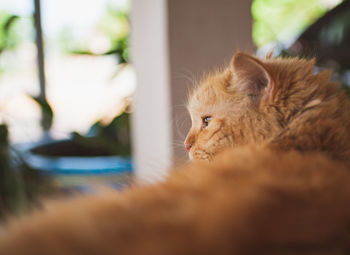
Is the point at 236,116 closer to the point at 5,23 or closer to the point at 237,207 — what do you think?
the point at 237,207

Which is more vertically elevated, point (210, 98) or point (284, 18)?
point (284, 18)

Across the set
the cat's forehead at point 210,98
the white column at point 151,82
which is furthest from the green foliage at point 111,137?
the cat's forehead at point 210,98

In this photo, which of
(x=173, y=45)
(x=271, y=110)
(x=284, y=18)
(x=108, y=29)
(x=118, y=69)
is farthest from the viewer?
(x=108, y=29)

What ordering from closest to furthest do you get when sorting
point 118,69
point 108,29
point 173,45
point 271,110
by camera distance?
point 271,110 → point 173,45 → point 118,69 → point 108,29

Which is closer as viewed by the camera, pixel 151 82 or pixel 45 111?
pixel 151 82

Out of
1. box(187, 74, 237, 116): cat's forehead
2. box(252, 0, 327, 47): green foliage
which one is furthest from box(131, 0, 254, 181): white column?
box(252, 0, 327, 47): green foliage

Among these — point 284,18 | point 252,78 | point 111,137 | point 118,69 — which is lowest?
point 111,137

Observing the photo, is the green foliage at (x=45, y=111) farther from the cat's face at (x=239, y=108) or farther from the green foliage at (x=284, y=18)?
the cat's face at (x=239, y=108)

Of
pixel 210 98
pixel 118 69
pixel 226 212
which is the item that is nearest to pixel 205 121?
pixel 210 98

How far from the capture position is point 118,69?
1.78m

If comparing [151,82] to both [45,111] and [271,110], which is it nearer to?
[45,111]

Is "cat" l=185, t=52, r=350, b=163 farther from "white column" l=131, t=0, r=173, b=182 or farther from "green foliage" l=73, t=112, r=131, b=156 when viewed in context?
"green foliage" l=73, t=112, r=131, b=156

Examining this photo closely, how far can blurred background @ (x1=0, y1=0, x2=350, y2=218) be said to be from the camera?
94 cm

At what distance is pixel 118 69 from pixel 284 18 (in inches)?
39.1
